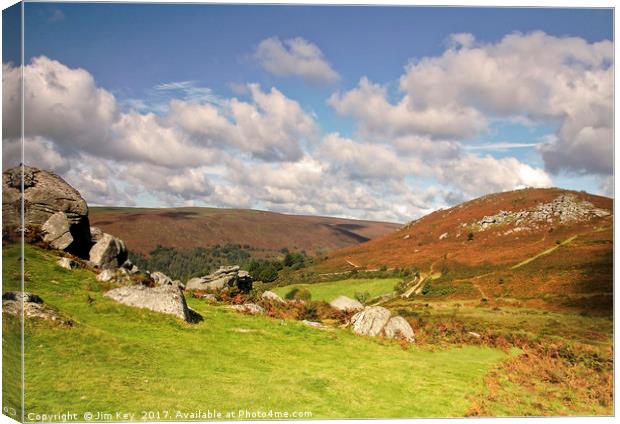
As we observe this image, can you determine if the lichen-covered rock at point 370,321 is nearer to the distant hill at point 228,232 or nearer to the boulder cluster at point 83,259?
the boulder cluster at point 83,259

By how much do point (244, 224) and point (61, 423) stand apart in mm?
59211

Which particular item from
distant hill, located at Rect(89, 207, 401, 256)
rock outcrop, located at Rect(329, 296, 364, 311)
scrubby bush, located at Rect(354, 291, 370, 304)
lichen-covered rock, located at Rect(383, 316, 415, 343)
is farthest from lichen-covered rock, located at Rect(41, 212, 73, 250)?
distant hill, located at Rect(89, 207, 401, 256)

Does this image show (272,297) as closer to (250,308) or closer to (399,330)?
(250,308)

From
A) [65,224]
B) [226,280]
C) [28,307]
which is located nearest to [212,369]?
[28,307]

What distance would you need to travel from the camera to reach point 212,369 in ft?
29.6

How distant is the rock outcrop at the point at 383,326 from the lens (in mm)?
11609

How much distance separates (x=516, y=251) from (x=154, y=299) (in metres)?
11.8

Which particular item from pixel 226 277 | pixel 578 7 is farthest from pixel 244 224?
pixel 578 7

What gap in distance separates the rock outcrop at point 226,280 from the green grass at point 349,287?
474 centimetres

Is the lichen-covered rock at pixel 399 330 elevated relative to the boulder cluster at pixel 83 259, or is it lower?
lower

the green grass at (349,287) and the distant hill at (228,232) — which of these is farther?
the distant hill at (228,232)

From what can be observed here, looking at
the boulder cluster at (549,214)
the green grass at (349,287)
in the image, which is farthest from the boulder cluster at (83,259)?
the boulder cluster at (549,214)

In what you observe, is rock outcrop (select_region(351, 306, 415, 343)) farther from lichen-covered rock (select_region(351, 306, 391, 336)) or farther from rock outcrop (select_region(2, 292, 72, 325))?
rock outcrop (select_region(2, 292, 72, 325))

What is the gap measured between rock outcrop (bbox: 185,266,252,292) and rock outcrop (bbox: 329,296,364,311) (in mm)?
7507
